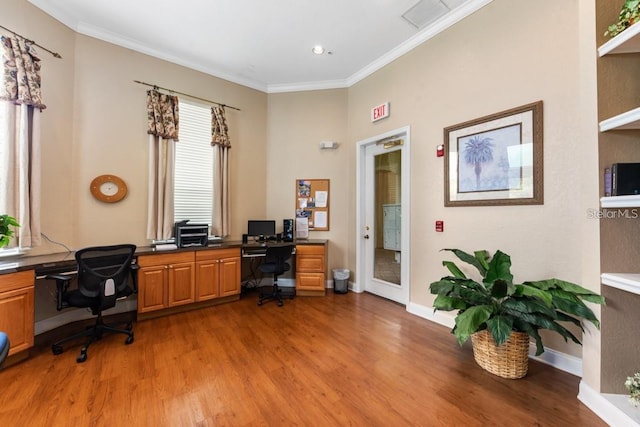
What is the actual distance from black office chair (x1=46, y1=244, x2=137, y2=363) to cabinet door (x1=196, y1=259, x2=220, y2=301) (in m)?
0.93

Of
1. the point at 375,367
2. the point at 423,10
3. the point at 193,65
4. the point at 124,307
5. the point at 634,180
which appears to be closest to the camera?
the point at 634,180

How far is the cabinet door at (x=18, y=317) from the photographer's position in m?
2.07

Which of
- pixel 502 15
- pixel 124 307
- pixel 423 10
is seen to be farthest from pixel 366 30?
pixel 124 307

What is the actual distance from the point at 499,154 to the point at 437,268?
55.2 inches

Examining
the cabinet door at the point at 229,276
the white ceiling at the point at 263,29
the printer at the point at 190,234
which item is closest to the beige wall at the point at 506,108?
the white ceiling at the point at 263,29

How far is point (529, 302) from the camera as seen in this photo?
6.16 feet

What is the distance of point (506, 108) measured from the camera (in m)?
2.45

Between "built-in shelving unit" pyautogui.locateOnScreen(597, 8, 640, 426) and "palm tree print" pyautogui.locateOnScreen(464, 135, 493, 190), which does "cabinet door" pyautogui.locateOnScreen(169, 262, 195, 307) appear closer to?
"palm tree print" pyautogui.locateOnScreen(464, 135, 493, 190)

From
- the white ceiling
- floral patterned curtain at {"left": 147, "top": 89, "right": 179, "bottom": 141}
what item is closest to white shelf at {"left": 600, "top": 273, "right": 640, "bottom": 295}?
the white ceiling

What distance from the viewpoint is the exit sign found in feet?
12.1

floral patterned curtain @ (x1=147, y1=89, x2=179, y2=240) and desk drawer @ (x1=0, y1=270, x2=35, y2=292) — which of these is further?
floral patterned curtain @ (x1=147, y1=89, x2=179, y2=240)

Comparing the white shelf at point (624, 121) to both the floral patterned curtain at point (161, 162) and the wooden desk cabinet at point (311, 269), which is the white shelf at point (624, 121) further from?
the floral patterned curtain at point (161, 162)

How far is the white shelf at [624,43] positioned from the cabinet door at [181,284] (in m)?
4.34

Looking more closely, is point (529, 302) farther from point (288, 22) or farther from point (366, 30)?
point (288, 22)
